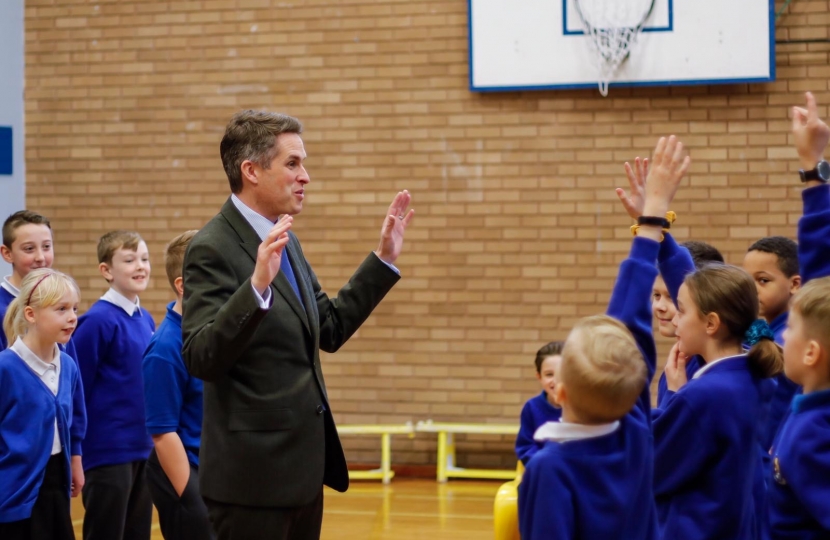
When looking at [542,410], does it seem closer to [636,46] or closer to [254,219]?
[254,219]

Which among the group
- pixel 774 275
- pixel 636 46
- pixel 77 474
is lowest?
pixel 77 474

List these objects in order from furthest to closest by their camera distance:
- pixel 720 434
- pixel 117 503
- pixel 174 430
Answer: pixel 117 503
pixel 174 430
pixel 720 434

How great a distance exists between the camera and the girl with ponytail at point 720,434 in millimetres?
2303

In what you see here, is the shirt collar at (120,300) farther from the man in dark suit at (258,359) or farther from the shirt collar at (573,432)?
the shirt collar at (573,432)

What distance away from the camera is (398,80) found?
6.96 metres

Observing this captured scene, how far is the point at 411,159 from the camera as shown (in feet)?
22.8

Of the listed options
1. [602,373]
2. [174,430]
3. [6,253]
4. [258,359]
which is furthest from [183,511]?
[602,373]

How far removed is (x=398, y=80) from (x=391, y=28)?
1.31 feet

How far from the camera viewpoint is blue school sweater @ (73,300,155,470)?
12.9 feet

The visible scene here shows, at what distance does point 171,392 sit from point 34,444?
22.4 inches

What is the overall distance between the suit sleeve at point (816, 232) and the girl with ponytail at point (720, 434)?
0.80 feet

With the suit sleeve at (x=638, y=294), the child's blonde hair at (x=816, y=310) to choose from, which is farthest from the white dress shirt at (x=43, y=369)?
the child's blonde hair at (x=816, y=310)

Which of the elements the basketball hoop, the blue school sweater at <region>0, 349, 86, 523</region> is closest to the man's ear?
the blue school sweater at <region>0, 349, 86, 523</region>

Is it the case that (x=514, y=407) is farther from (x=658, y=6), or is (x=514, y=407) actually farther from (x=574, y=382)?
(x=574, y=382)
